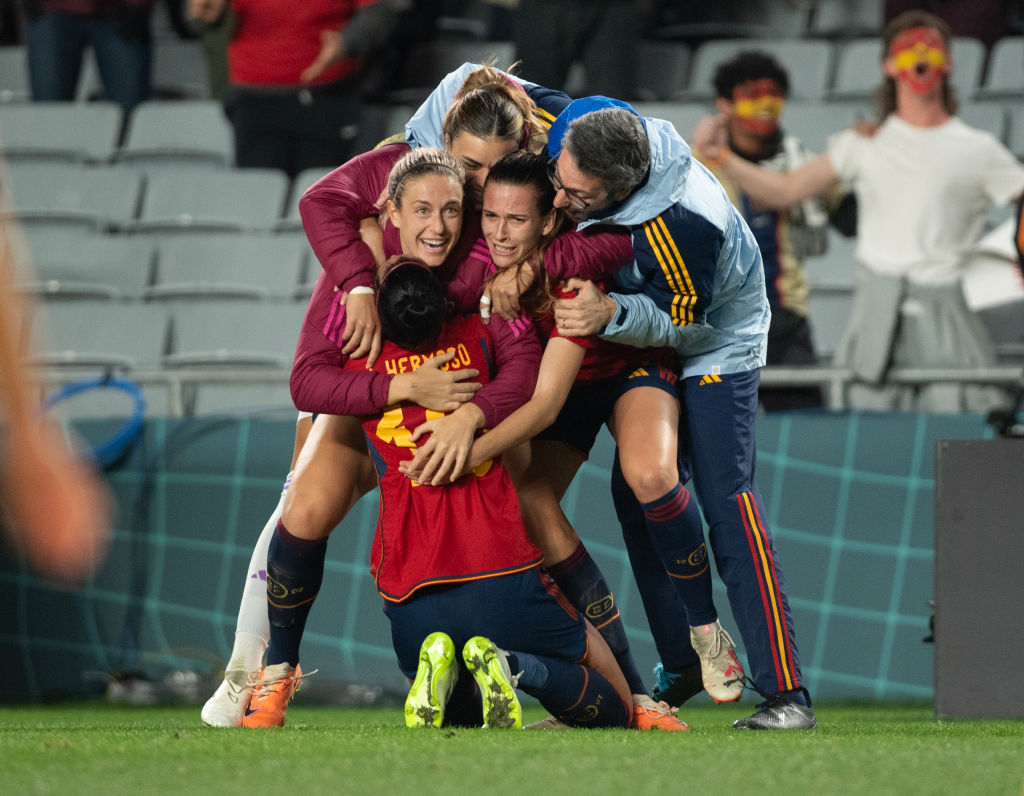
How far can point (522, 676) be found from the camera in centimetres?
314

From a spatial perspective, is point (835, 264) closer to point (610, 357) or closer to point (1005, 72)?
point (1005, 72)

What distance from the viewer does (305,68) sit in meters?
7.24

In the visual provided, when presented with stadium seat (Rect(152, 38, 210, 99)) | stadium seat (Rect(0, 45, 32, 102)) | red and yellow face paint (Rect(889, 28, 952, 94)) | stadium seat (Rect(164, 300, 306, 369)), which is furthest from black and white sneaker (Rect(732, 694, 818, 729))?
stadium seat (Rect(0, 45, 32, 102))

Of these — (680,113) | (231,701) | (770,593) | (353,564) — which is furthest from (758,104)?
(231,701)

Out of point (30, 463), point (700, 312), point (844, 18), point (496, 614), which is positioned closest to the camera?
point (30, 463)

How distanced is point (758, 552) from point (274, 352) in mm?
3555

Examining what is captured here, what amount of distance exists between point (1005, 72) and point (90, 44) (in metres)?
5.08

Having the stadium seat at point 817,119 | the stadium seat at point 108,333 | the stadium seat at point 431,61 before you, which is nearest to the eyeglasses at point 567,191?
the stadium seat at point 108,333

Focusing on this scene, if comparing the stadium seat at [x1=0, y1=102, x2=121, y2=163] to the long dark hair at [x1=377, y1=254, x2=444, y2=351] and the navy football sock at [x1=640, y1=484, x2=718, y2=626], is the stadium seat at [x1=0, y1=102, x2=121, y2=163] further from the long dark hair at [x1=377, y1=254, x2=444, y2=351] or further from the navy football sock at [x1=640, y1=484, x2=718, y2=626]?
the navy football sock at [x1=640, y1=484, x2=718, y2=626]

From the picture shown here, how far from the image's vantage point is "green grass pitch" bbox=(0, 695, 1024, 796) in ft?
7.72

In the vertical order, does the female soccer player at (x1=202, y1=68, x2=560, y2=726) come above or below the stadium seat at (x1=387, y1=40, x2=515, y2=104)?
below

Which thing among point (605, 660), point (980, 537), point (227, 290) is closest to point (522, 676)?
point (605, 660)

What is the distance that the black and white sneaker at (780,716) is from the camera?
333 centimetres

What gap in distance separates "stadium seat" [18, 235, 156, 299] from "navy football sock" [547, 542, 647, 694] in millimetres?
4021
